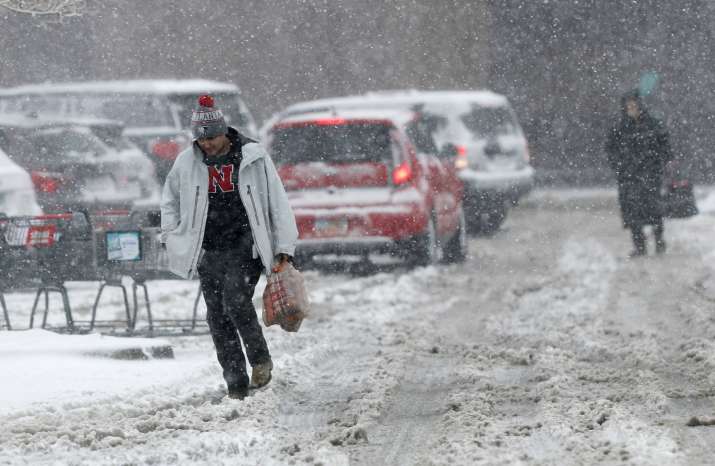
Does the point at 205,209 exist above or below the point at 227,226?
above

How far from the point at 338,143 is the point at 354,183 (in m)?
0.42

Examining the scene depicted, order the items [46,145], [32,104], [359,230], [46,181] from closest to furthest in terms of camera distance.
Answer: [359,230]
[46,181]
[46,145]
[32,104]

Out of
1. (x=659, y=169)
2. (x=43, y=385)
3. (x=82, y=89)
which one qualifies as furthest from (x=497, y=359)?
(x=82, y=89)

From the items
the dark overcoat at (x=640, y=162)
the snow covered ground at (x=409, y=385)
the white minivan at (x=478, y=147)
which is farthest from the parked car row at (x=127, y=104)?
the dark overcoat at (x=640, y=162)

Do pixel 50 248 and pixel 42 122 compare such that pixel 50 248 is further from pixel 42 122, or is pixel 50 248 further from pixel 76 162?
pixel 42 122

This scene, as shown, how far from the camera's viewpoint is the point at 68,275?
9953 mm

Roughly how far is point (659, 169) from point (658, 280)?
299 centimetres

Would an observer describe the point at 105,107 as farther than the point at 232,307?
Yes

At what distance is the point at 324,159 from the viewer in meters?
14.1

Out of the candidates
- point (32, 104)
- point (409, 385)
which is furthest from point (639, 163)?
point (409, 385)

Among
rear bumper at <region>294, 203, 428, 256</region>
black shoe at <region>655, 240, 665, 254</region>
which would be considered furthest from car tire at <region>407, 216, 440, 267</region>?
black shoe at <region>655, 240, 665, 254</region>

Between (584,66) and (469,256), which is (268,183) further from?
(584,66)

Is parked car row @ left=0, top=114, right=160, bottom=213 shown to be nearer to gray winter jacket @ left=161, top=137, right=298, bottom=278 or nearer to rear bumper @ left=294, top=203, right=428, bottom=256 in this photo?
rear bumper @ left=294, top=203, right=428, bottom=256

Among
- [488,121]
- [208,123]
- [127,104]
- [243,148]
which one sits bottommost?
[488,121]
